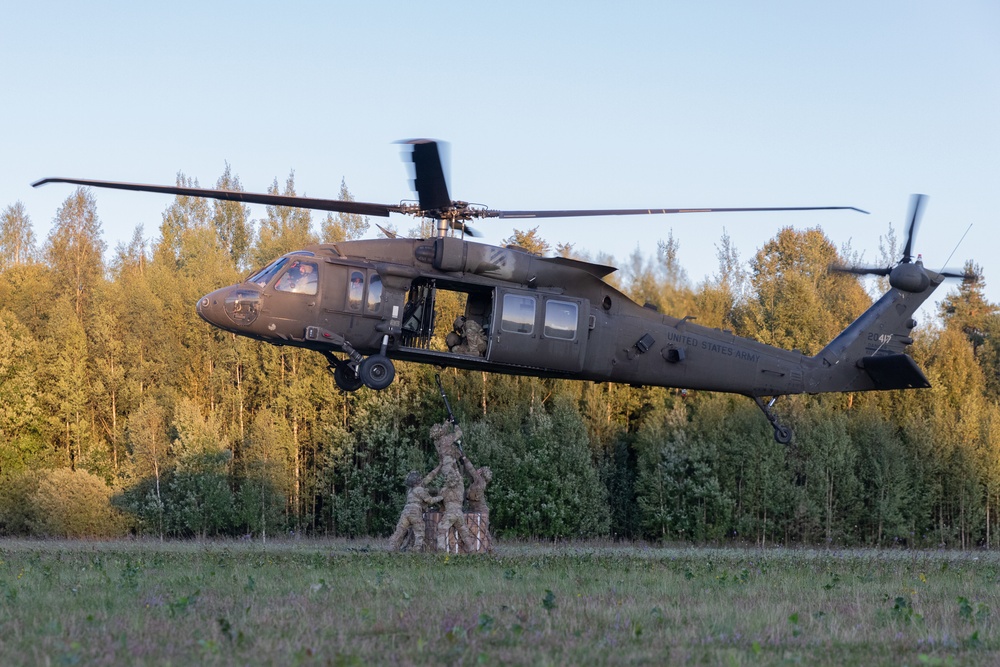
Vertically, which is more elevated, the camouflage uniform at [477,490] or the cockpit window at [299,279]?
the cockpit window at [299,279]

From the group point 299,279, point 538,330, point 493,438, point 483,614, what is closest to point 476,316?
point 538,330

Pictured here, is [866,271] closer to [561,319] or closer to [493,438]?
[561,319]

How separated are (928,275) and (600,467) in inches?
1075

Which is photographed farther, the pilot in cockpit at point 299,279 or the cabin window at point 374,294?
the cabin window at point 374,294

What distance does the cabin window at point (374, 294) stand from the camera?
2112 centimetres

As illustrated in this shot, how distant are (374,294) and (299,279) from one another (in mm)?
1437

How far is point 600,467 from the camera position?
5141cm

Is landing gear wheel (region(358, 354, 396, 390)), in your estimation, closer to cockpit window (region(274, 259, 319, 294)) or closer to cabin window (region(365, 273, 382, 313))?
cabin window (region(365, 273, 382, 313))

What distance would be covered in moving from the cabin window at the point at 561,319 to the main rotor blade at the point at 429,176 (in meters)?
2.85

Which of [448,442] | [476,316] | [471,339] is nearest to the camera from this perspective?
[471,339]

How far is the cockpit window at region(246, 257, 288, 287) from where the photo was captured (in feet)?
68.7

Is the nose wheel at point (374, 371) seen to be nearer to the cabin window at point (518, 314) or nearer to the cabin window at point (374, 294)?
the cabin window at point (374, 294)

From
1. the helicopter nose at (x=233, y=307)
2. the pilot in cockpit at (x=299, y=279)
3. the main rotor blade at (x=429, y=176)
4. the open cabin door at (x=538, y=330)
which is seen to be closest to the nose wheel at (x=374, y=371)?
the pilot in cockpit at (x=299, y=279)

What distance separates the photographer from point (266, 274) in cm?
2106
